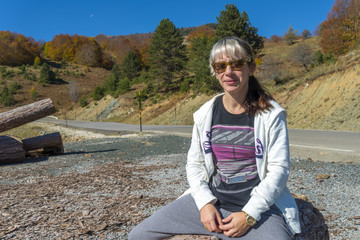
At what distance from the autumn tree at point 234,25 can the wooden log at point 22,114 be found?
21.1 meters

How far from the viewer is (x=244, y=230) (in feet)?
6.19

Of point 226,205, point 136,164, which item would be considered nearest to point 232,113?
point 226,205

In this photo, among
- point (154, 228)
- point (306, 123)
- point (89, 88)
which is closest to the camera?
point (154, 228)

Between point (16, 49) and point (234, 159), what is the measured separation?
3744 inches

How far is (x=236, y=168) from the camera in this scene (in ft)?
6.97

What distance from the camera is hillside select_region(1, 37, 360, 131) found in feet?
55.2

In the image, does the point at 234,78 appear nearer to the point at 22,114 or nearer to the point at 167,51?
the point at 22,114

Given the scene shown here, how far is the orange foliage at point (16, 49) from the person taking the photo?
81.6 m

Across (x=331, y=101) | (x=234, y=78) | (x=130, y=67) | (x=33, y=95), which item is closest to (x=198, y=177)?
(x=234, y=78)

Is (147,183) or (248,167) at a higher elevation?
(248,167)

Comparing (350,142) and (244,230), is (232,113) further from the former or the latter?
(350,142)

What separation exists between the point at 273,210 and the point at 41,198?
4147mm

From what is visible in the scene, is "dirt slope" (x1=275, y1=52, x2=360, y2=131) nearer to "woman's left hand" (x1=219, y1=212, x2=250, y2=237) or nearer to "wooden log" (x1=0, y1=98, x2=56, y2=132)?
"wooden log" (x1=0, y1=98, x2=56, y2=132)

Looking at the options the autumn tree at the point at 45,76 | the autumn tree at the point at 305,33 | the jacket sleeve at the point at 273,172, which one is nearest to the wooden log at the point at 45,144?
the jacket sleeve at the point at 273,172
